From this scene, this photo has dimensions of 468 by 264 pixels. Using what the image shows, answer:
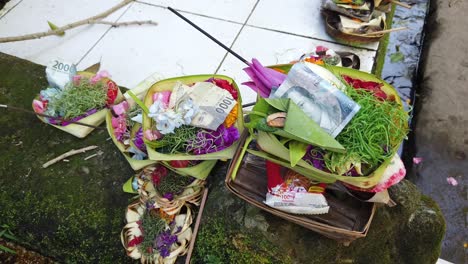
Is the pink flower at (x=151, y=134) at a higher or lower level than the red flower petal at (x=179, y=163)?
higher

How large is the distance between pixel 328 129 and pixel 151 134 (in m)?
0.75

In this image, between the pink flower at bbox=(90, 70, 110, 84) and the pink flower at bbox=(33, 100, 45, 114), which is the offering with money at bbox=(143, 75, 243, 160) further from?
the pink flower at bbox=(33, 100, 45, 114)

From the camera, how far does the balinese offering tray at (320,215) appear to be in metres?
1.31

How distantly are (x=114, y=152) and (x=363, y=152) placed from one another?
1327 millimetres

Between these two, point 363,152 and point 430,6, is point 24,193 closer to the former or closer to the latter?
point 363,152

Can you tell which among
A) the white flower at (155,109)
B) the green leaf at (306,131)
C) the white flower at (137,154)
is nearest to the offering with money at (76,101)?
the white flower at (137,154)

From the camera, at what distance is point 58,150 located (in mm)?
2004

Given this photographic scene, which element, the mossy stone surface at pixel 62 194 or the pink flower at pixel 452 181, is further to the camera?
the pink flower at pixel 452 181

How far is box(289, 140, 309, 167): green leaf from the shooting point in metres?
1.14

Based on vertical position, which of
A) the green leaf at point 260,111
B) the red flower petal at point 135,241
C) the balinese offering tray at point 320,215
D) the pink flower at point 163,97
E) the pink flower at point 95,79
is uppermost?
the green leaf at point 260,111

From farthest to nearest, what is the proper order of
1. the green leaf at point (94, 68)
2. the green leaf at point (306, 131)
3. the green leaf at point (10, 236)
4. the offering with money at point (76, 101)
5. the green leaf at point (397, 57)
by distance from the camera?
the green leaf at point (397, 57) < the green leaf at point (94, 68) < the offering with money at point (76, 101) < the green leaf at point (10, 236) < the green leaf at point (306, 131)

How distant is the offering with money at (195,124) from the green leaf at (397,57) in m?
1.52

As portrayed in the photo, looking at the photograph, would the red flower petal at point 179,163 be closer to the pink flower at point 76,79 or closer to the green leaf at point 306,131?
the green leaf at point 306,131

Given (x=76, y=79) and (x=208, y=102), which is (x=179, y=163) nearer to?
(x=208, y=102)
